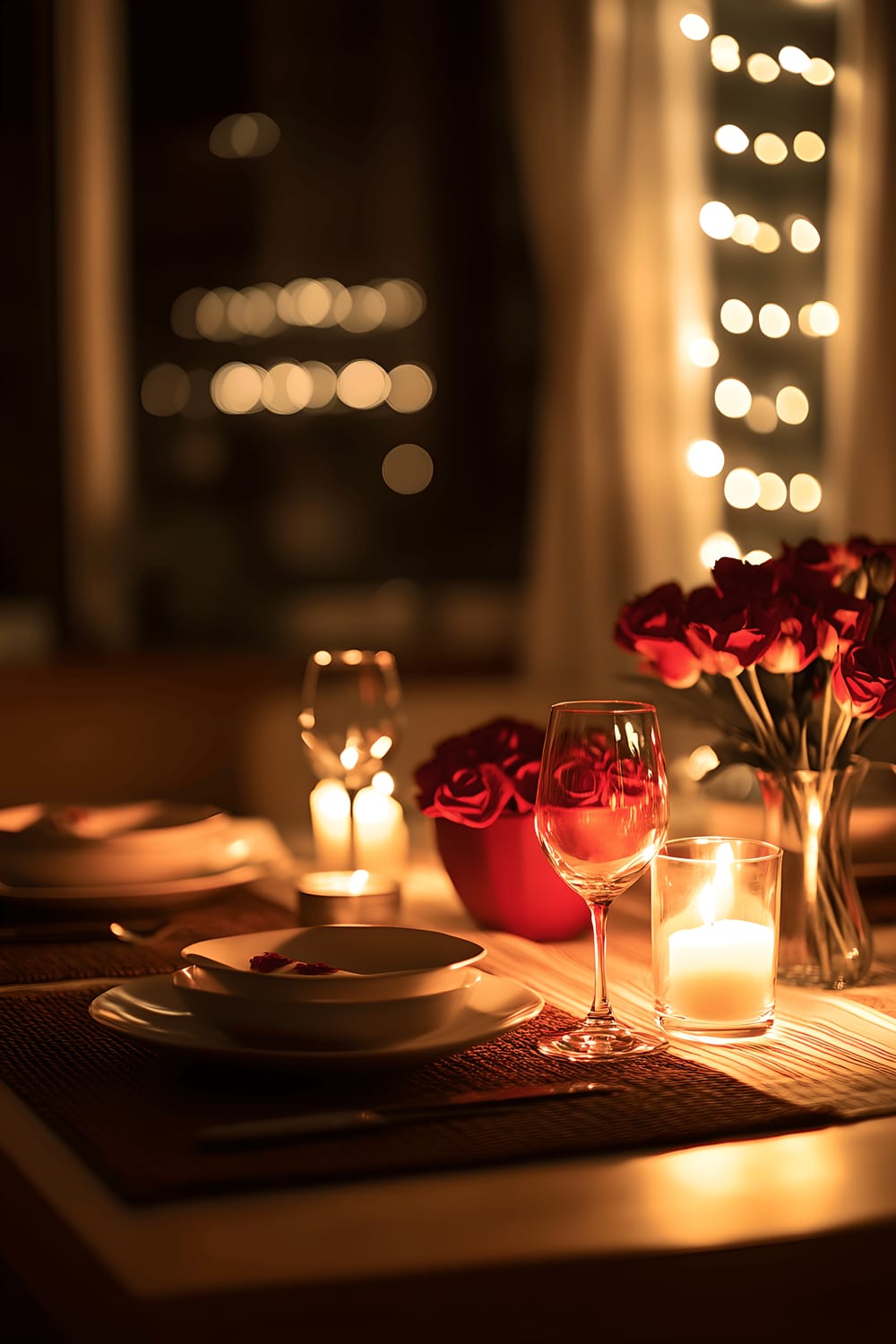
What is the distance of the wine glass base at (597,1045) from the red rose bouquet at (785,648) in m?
0.25

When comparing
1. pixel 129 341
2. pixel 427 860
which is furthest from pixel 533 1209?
pixel 129 341

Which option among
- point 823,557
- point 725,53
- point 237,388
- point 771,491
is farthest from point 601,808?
point 725,53

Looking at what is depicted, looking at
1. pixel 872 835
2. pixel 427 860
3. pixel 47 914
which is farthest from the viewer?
pixel 427 860

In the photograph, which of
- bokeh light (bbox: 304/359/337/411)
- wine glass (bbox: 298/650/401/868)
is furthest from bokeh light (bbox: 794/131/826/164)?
wine glass (bbox: 298/650/401/868)

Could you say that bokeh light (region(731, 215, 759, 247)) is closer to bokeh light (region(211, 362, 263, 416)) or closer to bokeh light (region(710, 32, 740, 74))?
bokeh light (region(710, 32, 740, 74))

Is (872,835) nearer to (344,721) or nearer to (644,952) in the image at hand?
(644,952)

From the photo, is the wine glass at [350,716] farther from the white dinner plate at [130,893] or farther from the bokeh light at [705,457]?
the bokeh light at [705,457]

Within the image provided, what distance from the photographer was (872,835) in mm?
1515

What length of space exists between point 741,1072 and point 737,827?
479 mm

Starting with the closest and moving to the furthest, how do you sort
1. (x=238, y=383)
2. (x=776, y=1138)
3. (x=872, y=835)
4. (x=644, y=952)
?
(x=776, y=1138) → (x=644, y=952) → (x=872, y=835) → (x=238, y=383)

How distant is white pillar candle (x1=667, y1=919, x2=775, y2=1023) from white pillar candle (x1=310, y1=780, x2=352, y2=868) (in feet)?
1.95

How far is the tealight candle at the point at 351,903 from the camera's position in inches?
49.3

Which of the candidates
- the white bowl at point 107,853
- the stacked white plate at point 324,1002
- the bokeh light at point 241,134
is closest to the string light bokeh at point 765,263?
the bokeh light at point 241,134

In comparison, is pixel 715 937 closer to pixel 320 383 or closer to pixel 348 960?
pixel 348 960
